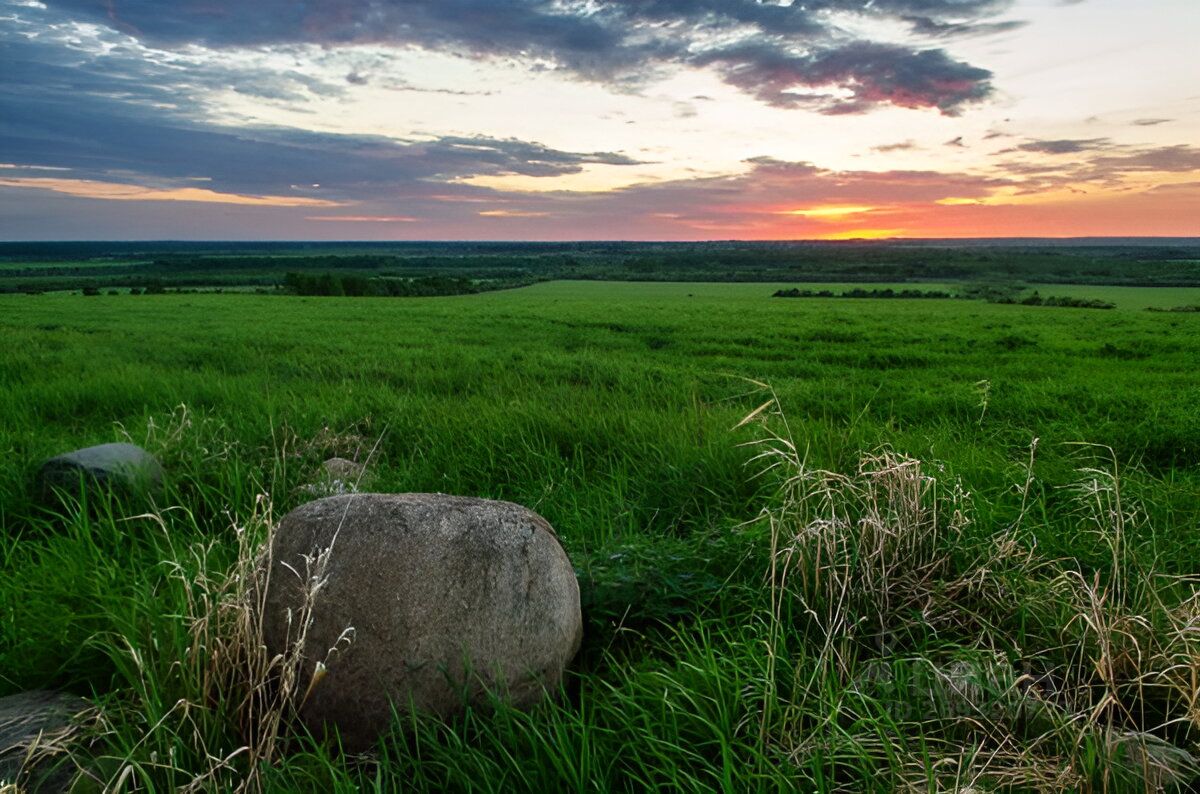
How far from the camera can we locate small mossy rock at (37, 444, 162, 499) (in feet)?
18.9

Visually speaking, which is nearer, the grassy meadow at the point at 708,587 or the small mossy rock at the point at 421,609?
the grassy meadow at the point at 708,587

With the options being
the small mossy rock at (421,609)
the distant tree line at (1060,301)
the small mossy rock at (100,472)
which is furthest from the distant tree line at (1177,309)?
the small mossy rock at (100,472)

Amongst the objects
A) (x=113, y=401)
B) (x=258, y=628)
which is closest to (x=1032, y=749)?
(x=258, y=628)

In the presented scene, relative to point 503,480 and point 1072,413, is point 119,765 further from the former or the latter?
point 1072,413

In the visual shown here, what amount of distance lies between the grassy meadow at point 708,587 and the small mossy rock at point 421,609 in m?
0.15

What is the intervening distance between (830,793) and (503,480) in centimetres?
458

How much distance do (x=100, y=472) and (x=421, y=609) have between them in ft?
12.9

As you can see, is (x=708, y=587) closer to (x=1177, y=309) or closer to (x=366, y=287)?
(x=1177, y=309)

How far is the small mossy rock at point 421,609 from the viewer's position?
3.16m

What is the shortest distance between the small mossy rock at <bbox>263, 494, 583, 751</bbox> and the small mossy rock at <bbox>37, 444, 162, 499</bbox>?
3.01m

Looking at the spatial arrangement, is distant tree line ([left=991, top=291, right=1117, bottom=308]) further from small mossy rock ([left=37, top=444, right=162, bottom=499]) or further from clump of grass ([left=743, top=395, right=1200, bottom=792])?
small mossy rock ([left=37, top=444, right=162, bottom=499])

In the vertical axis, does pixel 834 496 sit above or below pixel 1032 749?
above

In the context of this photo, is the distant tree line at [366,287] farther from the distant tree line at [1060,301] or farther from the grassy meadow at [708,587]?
the grassy meadow at [708,587]

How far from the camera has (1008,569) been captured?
4.02m
